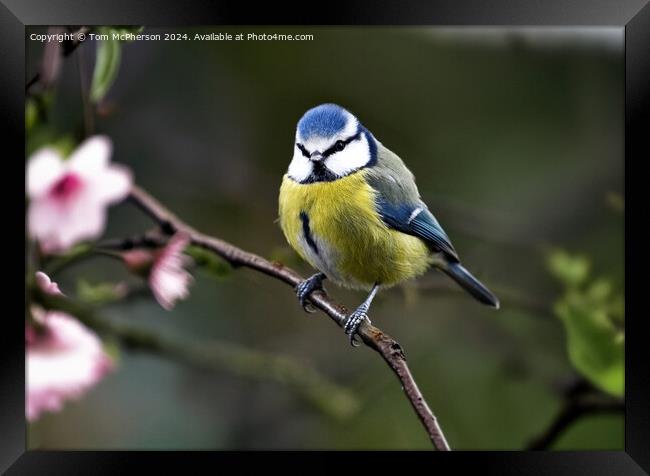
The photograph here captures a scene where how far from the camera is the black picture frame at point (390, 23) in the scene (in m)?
1.20

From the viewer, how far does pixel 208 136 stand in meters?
1.60

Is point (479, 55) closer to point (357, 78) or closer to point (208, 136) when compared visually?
point (357, 78)

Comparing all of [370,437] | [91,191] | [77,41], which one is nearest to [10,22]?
[77,41]

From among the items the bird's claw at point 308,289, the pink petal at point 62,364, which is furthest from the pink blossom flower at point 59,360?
the bird's claw at point 308,289

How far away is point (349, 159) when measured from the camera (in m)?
1.26

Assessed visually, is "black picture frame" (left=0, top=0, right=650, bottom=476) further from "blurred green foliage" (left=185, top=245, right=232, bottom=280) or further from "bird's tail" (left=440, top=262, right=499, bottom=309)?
"blurred green foliage" (left=185, top=245, right=232, bottom=280)

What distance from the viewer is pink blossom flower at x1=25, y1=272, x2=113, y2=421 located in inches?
33.3

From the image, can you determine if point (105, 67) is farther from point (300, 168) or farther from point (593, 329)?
point (593, 329)

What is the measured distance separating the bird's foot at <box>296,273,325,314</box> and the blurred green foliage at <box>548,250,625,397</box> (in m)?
0.40

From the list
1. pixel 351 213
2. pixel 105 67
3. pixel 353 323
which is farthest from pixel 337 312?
pixel 105 67

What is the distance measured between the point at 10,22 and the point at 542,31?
0.91m

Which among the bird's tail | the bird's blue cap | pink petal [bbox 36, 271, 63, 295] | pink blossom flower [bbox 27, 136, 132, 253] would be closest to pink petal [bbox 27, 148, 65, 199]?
pink blossom flower [bbox 27, 136, 132, 253]

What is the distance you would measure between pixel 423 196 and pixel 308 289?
360mm

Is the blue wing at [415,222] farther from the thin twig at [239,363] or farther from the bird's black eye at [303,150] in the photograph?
the thin twig at [239,363]
